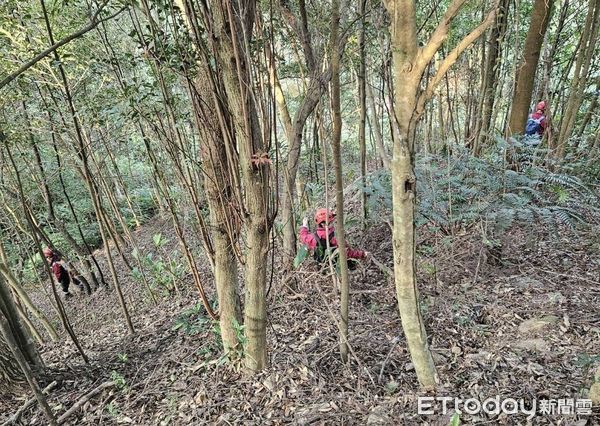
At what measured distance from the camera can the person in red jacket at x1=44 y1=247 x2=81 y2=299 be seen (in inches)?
295

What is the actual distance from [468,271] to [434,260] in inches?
17.5

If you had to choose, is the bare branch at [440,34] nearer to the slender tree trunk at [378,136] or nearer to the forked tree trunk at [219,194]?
the slender tree trunk at [378,136]

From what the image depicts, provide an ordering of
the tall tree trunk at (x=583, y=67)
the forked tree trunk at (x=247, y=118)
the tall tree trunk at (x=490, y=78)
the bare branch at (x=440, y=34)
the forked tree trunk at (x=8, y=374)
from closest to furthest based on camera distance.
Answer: the bare branch at (x=440, y=34) → the forked tree trunk at (x=247, y=118) → the forked tree trunk at (x=8, y=374) → the tall tree trunk at (x=583, y=67) → the tall tree trunk at (x=490, y=78)

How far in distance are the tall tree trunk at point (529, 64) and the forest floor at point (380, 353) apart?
141cm

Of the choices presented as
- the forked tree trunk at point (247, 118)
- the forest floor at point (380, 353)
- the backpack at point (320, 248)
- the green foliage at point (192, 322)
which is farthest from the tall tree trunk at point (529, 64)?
the green foliage at point (192, 322)

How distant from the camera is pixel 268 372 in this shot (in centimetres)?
286

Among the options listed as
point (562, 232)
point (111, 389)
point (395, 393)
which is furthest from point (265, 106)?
point (562, 232)

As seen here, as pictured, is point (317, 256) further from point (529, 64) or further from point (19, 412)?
point (529, 64)

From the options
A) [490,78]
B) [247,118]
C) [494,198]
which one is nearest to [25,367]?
[247,118]

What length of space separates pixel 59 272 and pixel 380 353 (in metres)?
7.40

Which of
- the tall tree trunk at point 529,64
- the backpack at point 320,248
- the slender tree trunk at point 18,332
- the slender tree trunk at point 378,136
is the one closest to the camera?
the slender tree trunk at point 378,136

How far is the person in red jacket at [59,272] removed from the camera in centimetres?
750

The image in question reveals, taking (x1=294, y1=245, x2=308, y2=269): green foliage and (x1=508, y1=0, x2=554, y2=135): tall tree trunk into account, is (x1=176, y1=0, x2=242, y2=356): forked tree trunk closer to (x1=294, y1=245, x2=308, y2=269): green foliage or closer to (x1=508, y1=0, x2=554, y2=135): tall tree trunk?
(x1=294, y1=245, x2=308, y2=269): green foliage

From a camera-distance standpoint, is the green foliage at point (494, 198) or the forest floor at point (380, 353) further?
the green foliage at point (494, 198)
